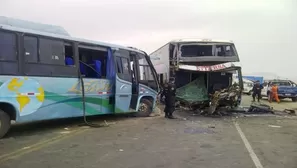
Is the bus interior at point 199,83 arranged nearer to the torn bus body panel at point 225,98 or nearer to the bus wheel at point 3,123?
the torn bus body panel at point 225,98

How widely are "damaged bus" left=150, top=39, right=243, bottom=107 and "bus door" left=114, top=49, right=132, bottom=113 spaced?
13.6 ft

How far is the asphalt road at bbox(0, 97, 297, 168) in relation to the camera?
6.13 m

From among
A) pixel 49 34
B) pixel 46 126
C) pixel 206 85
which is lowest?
pixel 46 126

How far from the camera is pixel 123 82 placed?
1215 centimetres

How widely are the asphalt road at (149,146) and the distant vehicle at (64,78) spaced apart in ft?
2.33

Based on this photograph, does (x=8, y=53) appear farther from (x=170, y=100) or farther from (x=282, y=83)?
(x=282, y=83)

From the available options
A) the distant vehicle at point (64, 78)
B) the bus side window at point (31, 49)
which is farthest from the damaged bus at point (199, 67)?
the bus side window at point (31, 49)

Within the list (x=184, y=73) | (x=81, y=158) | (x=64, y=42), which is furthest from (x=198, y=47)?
(x=81, y=158)

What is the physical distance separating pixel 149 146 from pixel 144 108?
6033mm

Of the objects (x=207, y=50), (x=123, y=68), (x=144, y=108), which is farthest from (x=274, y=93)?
(x=123, y=68)

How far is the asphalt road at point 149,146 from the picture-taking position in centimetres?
613

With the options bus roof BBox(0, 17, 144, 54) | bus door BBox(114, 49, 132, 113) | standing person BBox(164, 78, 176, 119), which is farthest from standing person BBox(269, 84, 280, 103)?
bus roof BBox(0, 17, 144, 54)

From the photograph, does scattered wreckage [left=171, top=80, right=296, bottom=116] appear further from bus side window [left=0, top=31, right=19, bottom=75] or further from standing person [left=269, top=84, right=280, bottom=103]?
standing person [left=269, top=84, right=280, bottom=103]

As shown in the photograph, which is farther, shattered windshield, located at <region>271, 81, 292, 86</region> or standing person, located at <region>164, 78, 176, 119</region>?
shattered windshield, located at <region>271, 81, 292, 86</region>
